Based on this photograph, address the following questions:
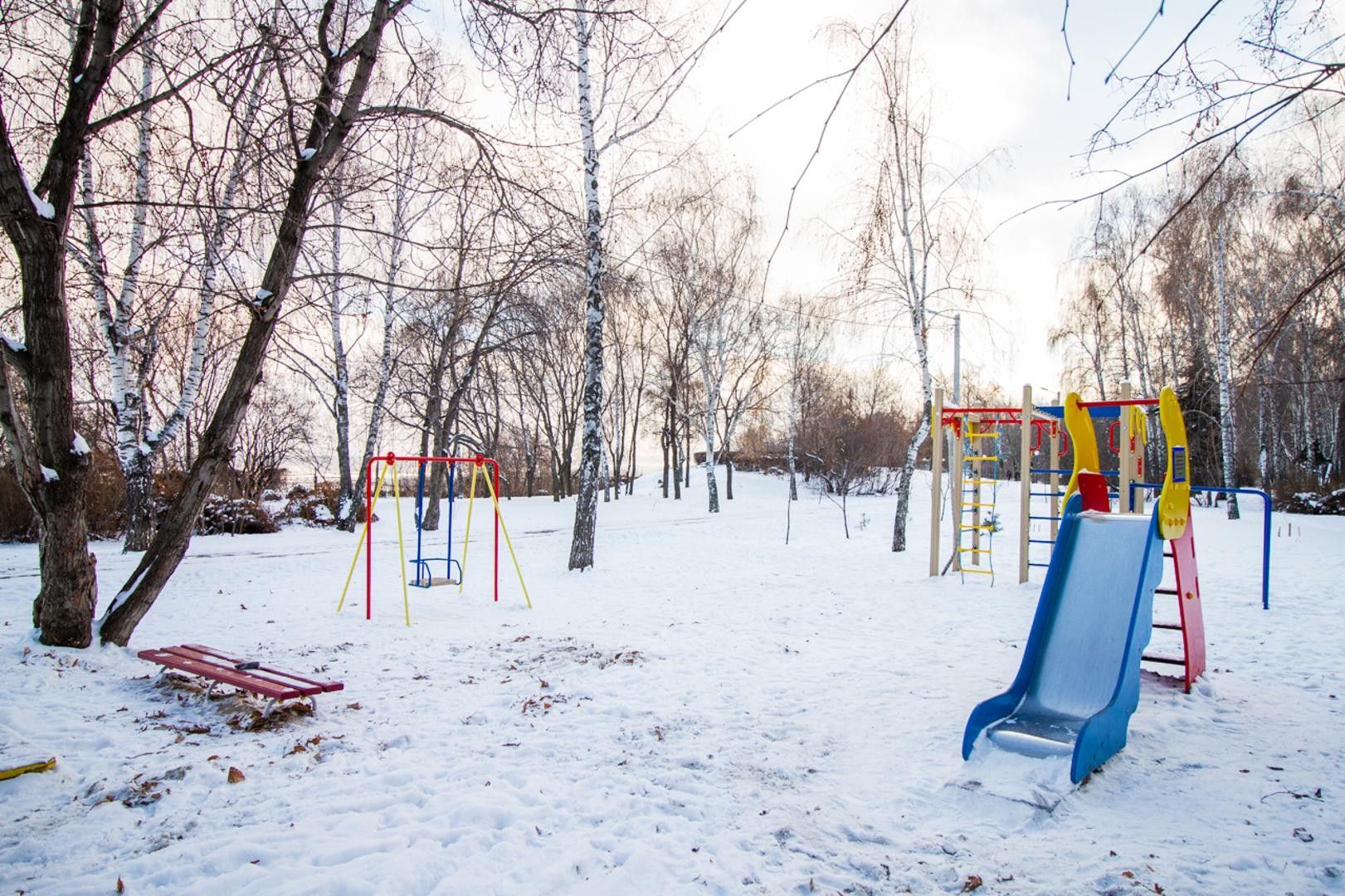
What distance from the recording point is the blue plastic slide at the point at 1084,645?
3543 millimetres

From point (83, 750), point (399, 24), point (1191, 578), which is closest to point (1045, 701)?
point (1191, 578)

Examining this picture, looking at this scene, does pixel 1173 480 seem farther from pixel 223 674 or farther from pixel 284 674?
pixel 223 674

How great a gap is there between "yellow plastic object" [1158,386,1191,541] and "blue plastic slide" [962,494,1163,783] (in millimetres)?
137

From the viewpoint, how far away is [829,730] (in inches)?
161

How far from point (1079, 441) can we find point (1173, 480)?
616 millimetres

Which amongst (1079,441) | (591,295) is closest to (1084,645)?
(1079,441)

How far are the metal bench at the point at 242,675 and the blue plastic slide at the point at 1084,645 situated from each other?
364 cm

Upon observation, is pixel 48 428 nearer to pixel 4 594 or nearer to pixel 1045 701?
pixel 4 594

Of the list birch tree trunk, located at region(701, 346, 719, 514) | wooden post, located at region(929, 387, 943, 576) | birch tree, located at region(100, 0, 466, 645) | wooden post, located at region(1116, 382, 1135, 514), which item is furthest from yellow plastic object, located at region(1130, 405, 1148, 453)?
birch tree trunk, located at region(701, 346, 719, 514)

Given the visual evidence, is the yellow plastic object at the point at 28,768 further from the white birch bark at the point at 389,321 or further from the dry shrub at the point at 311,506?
the dry shrub at the point at 311,506

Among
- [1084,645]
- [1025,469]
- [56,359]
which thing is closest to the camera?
[1084,645]

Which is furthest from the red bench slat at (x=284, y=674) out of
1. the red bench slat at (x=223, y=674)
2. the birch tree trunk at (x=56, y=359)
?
the birch tree trunk at (x=56, y=359)

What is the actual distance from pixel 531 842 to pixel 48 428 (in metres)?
4.54

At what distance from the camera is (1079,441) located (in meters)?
4.72
